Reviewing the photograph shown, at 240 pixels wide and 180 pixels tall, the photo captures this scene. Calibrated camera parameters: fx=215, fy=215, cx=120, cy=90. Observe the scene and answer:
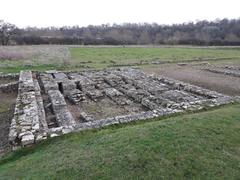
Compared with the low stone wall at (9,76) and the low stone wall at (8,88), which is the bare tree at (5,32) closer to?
the low stone wall at (9,76)

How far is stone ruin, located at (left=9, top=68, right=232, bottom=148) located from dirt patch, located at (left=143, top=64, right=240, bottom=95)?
7.75 feet

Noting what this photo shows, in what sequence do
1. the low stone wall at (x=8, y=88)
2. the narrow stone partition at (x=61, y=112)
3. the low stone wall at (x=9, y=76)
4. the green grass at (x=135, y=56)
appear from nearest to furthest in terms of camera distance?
the narrow stone partition at (x=61, y=112) < the low stone wall at (x=8, y=88) < the low stone wall at (x=9, y=76) < the green grass at (x=135, y=56)

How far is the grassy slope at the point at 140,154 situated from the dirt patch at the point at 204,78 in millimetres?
8600

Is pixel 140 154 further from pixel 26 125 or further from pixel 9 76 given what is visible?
pixel 9 76

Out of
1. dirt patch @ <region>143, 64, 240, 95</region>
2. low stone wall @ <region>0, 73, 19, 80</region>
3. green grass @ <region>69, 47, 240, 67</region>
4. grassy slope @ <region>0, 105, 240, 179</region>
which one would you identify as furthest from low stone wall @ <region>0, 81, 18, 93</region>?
dirt patch @ <region>143, 64, 240, 95</region>

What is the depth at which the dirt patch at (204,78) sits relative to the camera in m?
15.2

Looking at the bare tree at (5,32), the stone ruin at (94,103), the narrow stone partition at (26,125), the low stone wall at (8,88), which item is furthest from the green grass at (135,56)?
the bare tree at (5,32)

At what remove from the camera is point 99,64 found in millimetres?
25875

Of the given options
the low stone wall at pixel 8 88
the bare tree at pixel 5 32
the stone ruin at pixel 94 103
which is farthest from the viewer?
the bare tree at pixel 5 32

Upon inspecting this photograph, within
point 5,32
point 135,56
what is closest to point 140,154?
point 135,56

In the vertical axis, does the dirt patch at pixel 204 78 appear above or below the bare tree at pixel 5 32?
below

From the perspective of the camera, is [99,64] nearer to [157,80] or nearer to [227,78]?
[157,80]

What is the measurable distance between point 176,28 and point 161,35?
22.6ft

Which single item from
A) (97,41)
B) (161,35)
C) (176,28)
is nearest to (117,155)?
(97,41)
